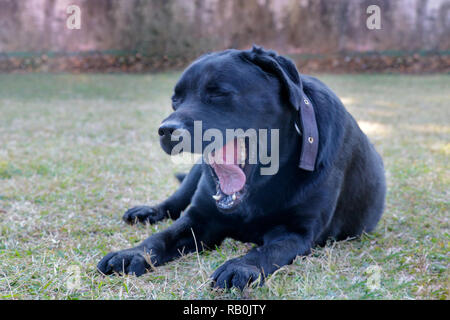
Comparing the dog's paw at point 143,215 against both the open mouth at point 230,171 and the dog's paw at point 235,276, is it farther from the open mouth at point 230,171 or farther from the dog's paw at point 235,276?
the dog's paw at point 235,276

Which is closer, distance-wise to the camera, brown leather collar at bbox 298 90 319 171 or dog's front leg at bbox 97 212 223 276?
dog's front leg at bbox 97 212 223 276

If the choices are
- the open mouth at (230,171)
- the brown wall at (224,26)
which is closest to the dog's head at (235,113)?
the open mouth at (230,171)

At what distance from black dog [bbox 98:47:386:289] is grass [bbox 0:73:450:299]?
0.31ft

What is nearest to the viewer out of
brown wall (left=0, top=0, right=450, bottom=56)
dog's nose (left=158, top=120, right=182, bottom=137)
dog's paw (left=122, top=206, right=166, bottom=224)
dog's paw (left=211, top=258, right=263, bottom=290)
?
dog's paw (left=211, top=258, right=263, bottom=290)

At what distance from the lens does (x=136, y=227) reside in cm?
273

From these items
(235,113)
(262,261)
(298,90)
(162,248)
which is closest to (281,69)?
(298,90)

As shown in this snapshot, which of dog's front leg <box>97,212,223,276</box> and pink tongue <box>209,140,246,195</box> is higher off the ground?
pink tongue <box>209,140,246,195</box>

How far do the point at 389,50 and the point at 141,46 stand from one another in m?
7.34

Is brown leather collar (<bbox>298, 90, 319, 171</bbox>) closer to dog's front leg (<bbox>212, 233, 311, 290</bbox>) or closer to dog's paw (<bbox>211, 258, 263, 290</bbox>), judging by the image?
dog's front leg (<bbox>212, 233, 311, 290</bbox>)

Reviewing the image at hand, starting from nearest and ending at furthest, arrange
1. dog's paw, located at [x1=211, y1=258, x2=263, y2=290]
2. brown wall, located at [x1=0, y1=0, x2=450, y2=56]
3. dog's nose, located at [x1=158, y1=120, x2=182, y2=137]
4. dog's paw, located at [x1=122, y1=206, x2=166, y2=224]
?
dog's paw, located at [x1=211, y1=258, x2=263, y2=290] < dog's nose, located at [x1=158, y1=120, x2=182, y2=137] < dog's paw, located at [x1=122, y1=206, x2=166, y2=224] < brown wall, located at [x1=0, y1=0, x2=450, y2=56]

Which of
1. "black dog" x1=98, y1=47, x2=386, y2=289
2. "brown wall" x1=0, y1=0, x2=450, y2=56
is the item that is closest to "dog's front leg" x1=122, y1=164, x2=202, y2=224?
"black dog" x1=98, y1=47, x2=386, y2=289

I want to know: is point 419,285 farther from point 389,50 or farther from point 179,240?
point 389,50

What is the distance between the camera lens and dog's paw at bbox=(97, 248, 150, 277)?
1.98 metres

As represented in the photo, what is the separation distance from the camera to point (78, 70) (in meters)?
13.1
